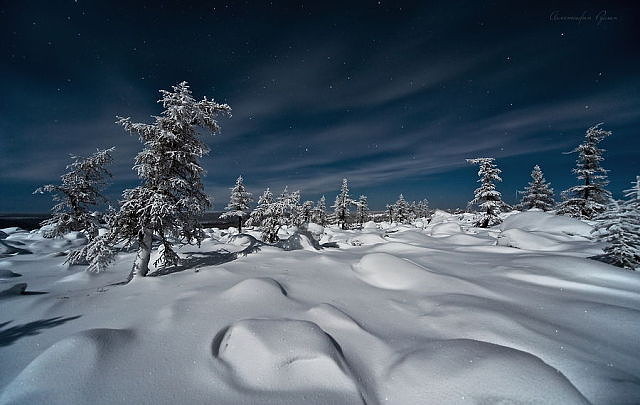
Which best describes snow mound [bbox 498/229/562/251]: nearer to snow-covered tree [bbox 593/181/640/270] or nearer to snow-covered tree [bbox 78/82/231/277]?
snow-covered tree [bbox 593/181/640/270]

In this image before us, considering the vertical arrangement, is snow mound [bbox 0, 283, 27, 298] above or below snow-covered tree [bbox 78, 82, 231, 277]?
below

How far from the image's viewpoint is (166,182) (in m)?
8.66

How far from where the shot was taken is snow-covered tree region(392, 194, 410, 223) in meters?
70.7

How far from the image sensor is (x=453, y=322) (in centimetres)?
450

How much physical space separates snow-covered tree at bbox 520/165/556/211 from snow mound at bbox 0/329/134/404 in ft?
152

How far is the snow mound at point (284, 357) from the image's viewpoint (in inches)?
123

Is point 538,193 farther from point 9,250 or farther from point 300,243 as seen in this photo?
point 9,250

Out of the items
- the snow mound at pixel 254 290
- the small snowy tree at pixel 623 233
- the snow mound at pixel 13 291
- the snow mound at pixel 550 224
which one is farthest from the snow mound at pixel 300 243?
the snow mound at pixel 550 224

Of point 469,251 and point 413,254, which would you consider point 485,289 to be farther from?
point 469,251

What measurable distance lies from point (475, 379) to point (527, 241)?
1137cm

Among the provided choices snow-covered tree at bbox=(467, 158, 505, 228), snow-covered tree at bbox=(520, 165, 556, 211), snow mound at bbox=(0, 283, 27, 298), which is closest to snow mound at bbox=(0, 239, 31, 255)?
snow mound at bbox=(0, 283, 27, 298)

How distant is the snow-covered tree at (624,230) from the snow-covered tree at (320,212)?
58.1 meters

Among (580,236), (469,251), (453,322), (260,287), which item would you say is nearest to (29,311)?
(260,287)

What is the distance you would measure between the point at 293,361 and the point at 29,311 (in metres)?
6.50
